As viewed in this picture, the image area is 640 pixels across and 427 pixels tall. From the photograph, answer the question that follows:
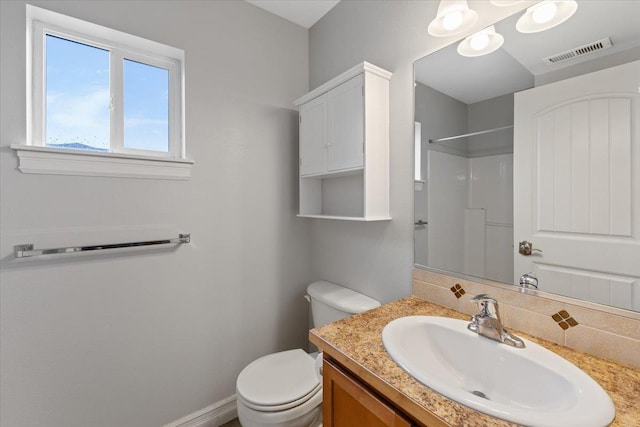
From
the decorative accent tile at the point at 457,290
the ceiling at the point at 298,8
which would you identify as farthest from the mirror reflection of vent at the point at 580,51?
the ceiling at the point at 298,8

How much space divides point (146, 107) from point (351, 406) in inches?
67.5

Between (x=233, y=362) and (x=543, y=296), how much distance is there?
1625 millimetres

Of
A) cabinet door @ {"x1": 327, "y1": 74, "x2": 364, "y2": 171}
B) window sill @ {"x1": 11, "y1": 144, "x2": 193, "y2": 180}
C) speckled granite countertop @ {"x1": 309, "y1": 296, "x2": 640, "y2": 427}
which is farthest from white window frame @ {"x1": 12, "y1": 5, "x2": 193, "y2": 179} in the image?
speckled granite countertop @ {"x1": 309, "y1": 296, "x2": 640, "y2": 427}

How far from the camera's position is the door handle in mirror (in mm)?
970

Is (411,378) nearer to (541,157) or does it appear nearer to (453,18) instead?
(541,157)

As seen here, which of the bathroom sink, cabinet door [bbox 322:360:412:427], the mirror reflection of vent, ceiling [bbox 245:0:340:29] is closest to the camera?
the bathroom sink

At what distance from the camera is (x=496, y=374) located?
837 mm

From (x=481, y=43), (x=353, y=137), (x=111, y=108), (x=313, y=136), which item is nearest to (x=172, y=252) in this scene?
(x=111, y=108)

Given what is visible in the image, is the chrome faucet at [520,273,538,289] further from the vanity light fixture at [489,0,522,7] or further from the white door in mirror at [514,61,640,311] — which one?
the vanity light fixture at [489,0,522,7]

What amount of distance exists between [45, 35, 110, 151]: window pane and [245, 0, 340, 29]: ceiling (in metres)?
0.97

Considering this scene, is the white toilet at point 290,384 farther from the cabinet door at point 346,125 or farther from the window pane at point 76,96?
the window pane at point 76,96

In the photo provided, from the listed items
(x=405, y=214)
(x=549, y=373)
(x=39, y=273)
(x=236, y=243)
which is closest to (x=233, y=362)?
(x=236, y=243)

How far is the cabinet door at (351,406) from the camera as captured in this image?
0.71 meters

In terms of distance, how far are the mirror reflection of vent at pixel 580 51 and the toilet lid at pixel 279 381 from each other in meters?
1.59
